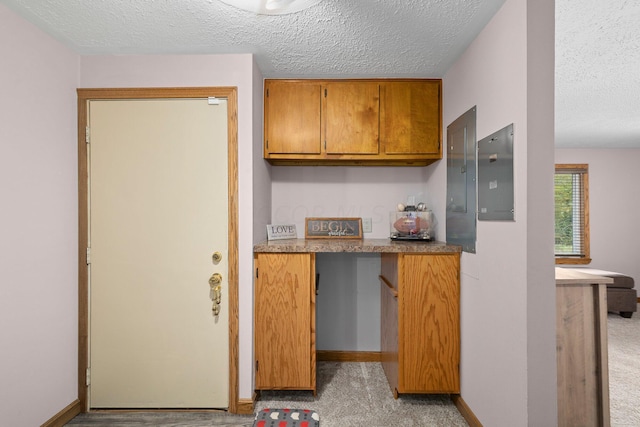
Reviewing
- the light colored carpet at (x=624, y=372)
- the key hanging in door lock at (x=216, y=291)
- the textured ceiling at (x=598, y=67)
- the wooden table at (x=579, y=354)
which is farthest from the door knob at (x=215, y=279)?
the light colored carpet at (x=624, y=372)

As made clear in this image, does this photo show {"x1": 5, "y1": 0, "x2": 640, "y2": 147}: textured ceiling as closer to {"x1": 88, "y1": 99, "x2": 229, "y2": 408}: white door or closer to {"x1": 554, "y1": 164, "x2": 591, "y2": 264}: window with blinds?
{"x1": 88, "y1": 99, "x2": 229, "y2": 408}: white door

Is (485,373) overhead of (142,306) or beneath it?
beneath

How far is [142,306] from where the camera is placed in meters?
2.21

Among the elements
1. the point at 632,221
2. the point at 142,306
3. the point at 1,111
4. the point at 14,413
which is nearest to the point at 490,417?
the point at 142,306

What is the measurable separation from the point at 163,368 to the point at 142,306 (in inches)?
17.0

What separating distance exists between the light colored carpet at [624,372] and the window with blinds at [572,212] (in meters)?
1.23

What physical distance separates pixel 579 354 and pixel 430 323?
31.0 inches

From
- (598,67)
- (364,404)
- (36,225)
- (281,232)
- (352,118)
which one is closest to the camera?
(36,225)

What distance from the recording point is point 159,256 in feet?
7.27

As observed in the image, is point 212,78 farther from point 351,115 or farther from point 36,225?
point 36,225

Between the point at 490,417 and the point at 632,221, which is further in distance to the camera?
the point at 632,221

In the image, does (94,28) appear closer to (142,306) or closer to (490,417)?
(142,306)

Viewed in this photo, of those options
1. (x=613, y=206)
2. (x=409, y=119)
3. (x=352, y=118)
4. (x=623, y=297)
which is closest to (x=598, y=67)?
(x=409, y=119)

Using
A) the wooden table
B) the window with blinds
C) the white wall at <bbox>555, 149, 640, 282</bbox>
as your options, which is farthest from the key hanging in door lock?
the white wall at <bbox>555, 149, 640, 282</bbox>
